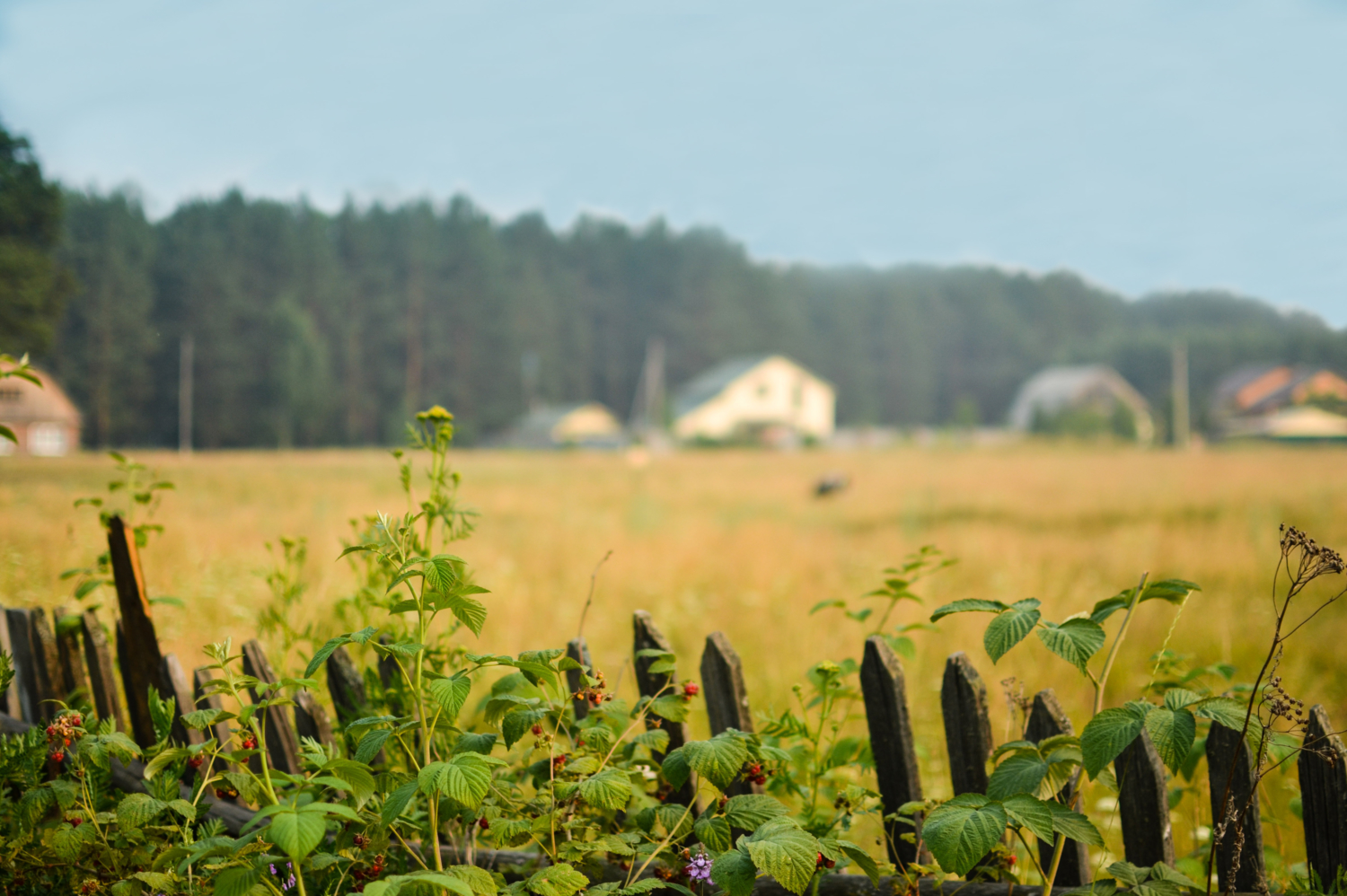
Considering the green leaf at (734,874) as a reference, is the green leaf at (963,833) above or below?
above

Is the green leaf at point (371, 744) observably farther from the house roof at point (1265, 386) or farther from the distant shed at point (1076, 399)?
the distant shed at point (1076, 399)

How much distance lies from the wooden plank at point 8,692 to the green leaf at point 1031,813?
7.19 feet

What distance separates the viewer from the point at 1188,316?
757cm

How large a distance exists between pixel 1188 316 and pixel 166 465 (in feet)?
29.2

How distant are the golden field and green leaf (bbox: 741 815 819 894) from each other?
0.77 meters

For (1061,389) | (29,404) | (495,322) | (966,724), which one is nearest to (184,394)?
(29,404)

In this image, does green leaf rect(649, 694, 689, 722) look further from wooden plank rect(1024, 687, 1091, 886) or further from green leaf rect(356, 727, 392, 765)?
wooden plank rect(1024, 687, 1091, 886)

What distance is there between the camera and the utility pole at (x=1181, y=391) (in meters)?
10.8

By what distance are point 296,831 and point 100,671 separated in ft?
4.66

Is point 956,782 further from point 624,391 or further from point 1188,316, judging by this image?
point 624,391

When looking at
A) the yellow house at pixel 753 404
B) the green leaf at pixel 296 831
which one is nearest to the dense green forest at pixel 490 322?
the yellow house at pixel 753 404

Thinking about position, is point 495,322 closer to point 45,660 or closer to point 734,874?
point 45,660

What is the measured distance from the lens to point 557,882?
89 centimetres

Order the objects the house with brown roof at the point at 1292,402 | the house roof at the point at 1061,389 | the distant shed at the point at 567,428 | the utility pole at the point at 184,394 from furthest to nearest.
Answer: the distant shed at the point at 567,428 → the house roof at the point at 1061,389 → the utility pole at the point at 184,394 → the house with brown roof at the point at 1292,402
